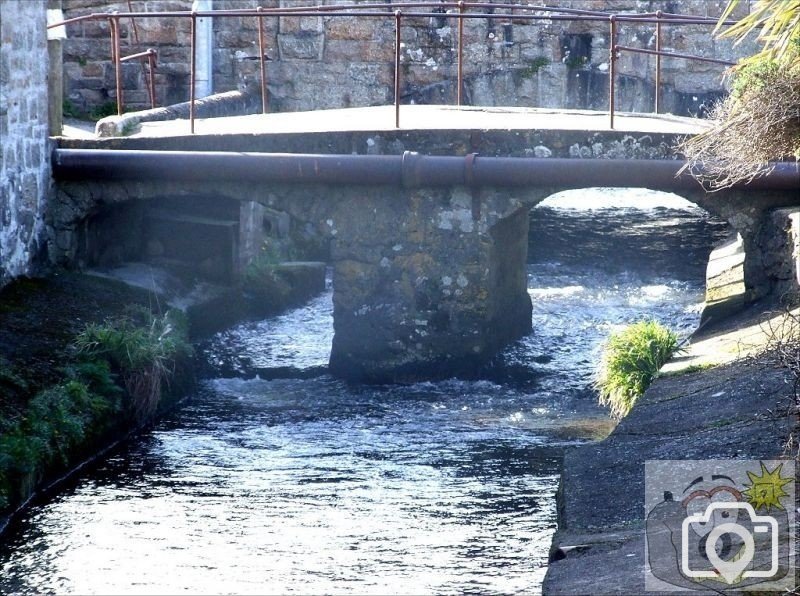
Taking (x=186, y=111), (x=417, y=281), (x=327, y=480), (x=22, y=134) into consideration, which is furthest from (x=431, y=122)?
(x=327, y=480)

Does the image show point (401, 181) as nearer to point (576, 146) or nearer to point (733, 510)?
point (576, 146)

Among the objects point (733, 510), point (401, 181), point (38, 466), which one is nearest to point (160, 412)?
point (38, 466)

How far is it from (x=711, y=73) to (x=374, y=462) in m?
8.68

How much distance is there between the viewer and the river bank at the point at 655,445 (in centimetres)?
568

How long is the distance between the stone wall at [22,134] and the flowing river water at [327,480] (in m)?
1.77

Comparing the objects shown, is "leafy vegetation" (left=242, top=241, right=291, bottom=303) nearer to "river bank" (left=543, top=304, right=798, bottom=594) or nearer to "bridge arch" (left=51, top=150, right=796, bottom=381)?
"bridge arch" (left=51, top=150, right=796, bottom=381)

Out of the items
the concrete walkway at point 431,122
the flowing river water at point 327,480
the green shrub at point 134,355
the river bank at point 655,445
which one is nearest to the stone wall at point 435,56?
the concrete walkway at point 431,122

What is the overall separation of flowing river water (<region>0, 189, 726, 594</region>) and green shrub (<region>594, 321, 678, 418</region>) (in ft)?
0.84

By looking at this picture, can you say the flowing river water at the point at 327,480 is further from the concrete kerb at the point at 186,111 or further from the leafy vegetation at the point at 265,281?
the concrete kerb at the point at 186,111

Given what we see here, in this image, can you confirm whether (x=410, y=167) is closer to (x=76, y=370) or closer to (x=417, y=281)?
(x=417, y=281)

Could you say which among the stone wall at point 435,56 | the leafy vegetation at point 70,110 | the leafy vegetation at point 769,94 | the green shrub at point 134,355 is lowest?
the green shrub at point 134,355

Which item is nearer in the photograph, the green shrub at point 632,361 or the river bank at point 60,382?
the river bank at point 60,382

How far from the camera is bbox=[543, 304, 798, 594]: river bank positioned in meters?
5.68

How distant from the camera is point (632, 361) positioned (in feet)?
30.7
